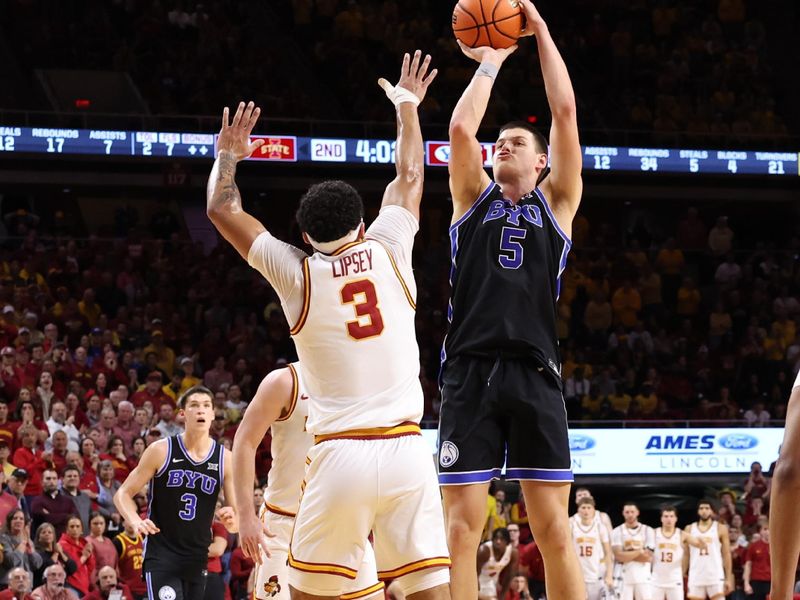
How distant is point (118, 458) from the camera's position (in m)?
13.6

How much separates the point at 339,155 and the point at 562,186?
1452cm

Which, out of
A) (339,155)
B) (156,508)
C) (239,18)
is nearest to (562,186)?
(156,508)

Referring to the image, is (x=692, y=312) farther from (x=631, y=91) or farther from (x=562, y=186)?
(x=562, y=186)

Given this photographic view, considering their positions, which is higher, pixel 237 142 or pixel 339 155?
pixel 339 155

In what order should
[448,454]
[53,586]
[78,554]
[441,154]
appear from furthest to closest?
1. [441,154]
2. [78,554]
3. [53,586]
4. [448,454]

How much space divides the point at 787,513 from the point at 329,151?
17.0m

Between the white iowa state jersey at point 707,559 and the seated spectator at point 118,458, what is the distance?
7698mm

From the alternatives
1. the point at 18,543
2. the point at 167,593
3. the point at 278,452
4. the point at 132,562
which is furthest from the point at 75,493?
the point at 278,452

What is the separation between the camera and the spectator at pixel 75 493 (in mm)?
12633

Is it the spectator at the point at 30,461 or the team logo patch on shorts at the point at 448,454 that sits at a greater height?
the team logo patch on shorts at the point at 448,454

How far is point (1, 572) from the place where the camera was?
11.4m

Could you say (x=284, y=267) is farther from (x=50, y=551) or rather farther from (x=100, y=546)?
(x=100, y=546)

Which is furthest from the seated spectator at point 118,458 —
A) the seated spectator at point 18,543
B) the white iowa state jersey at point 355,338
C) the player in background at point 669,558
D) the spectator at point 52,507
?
the white iowa state jersey at point 355,338

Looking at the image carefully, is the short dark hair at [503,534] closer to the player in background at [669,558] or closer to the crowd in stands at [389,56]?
the player in background at [669,558]
